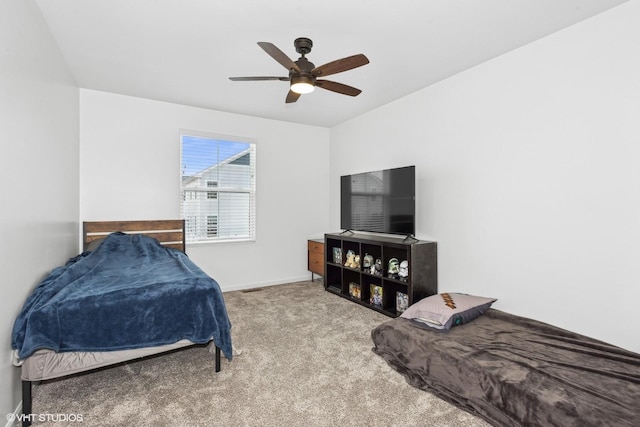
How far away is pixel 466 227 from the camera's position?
3117 mm

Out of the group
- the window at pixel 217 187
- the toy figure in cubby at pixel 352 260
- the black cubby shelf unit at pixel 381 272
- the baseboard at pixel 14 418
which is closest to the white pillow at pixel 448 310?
the black cubby shelf unit at pixel 381 272

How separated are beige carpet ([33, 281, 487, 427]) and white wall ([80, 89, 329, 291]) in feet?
6.12

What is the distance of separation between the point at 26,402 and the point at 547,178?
149 inches

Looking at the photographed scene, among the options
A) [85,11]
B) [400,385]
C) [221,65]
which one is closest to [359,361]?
[400,385]

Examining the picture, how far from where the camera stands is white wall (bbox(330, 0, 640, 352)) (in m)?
2.11

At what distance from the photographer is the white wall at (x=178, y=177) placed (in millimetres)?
3684

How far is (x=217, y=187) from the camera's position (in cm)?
441

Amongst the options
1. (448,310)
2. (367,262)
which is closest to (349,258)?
(367,262)

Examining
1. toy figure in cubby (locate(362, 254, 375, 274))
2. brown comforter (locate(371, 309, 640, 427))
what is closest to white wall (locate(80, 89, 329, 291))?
toy figure in cubby (locate(362, 254, 375, 274))

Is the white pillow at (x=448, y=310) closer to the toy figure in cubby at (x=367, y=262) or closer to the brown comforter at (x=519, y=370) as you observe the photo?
the brown comforter at (x=519, y=370)

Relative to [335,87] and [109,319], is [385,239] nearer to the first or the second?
[335,87]

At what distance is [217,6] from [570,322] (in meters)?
3.52

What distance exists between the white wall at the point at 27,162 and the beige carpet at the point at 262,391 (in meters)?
0.44

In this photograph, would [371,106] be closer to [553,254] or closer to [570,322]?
[553,254]
